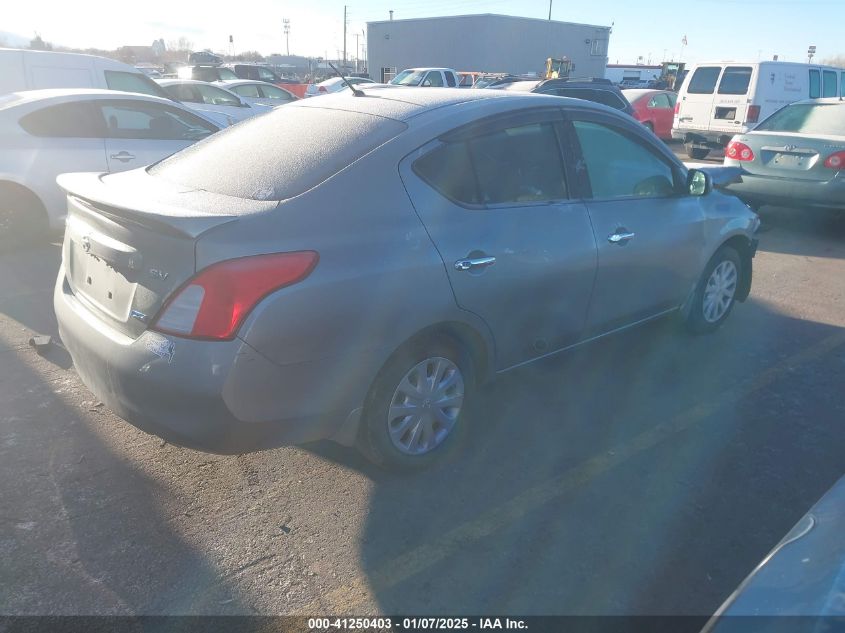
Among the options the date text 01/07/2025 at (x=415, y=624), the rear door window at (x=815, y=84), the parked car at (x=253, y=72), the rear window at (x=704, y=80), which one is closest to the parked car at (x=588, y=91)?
the rear window at (x=704, y=80)

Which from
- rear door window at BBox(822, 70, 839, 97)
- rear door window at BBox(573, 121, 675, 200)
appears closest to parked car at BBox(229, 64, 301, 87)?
rear door window at BBox(822, 70, 839, 97)

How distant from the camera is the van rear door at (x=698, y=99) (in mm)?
15125

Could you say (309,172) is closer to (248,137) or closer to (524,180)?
(248,137)

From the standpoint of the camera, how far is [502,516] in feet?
10.3

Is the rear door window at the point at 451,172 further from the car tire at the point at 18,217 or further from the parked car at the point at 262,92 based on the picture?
the parked car at the point at 262,92

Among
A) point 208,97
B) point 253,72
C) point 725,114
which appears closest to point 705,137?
point 725,114

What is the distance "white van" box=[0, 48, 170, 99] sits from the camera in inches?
369

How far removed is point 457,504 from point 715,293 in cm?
302

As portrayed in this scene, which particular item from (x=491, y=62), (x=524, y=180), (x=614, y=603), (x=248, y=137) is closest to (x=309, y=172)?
(x=248, y=137)

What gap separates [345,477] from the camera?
340cm

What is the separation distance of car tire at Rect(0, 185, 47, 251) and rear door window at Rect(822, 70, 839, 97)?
1611cm

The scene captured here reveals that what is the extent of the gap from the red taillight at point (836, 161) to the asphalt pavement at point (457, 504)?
4522 millimetres

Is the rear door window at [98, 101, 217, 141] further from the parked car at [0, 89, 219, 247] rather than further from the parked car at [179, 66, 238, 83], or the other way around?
the parked car at [179, 66, 238, 83]

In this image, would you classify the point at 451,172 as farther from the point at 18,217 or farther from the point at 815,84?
the point at 815,84
